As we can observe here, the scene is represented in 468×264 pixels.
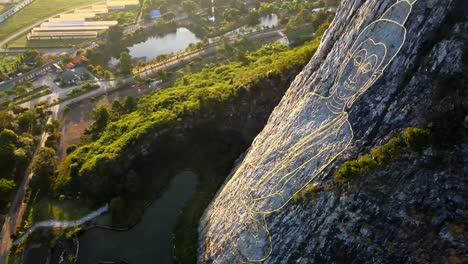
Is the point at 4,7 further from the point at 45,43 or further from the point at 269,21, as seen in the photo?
the point at 269,21

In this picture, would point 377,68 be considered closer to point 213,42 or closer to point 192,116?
point 192,116

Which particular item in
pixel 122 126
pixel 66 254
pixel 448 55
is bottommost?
pixel 66 254

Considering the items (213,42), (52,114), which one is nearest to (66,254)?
(52,114)

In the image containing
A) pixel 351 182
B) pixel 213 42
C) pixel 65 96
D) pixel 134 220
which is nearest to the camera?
pixel 351 182

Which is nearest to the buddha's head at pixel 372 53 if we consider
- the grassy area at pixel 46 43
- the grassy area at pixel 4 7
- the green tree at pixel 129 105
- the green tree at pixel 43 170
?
the green tree at pixel 129 105

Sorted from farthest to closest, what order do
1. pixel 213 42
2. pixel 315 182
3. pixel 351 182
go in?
pixel 213 42
pixel 315 182
pixel 351 182

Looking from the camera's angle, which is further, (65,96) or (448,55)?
(65,96)
